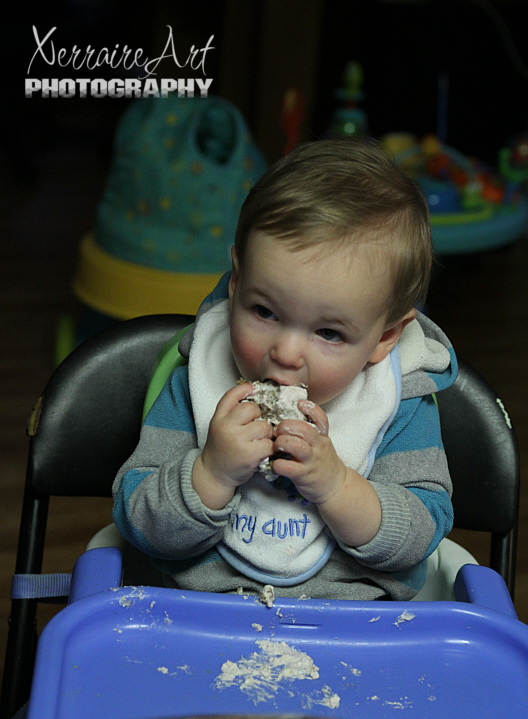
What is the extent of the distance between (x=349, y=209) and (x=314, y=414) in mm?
182

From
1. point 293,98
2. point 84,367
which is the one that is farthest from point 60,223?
point 84,367

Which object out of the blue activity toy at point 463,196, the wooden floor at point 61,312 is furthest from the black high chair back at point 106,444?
the blue activity toy at point 463,196

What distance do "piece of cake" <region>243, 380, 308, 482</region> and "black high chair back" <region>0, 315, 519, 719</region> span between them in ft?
0.82

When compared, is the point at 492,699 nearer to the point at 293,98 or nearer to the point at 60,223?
the point at 293,98

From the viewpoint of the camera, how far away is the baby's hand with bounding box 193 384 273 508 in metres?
0.72

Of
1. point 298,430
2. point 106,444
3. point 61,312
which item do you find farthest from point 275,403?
point 61,312

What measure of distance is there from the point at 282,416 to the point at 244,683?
223 millimetres

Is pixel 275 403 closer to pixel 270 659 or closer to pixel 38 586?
pixel 270 659

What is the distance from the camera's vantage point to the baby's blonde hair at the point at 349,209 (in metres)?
0.72

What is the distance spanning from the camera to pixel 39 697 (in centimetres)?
63

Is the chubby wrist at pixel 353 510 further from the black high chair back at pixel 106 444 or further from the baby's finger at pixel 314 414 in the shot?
the black high chair back at pixel 106 444

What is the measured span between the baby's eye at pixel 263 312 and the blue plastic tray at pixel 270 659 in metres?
0.25

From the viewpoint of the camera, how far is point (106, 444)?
3.08ft

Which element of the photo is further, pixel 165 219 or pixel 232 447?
pixel 165 219
